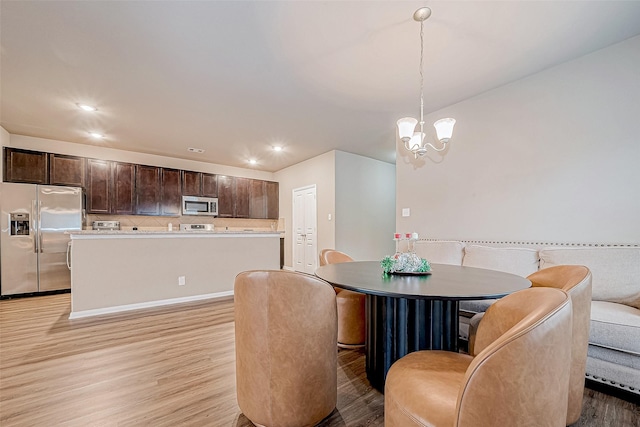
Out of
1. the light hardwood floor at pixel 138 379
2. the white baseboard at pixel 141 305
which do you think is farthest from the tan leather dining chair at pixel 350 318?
the white baseboard at pixel 141 305

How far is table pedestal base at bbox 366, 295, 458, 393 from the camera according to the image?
5.08 feet

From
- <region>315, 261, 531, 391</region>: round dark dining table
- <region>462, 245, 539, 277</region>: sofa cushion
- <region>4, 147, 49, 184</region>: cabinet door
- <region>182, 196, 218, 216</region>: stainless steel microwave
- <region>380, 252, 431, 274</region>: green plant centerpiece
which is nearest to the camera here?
<region>315, 261, 531, 391</region>: round dark dining table

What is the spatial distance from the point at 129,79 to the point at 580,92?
14.4ft

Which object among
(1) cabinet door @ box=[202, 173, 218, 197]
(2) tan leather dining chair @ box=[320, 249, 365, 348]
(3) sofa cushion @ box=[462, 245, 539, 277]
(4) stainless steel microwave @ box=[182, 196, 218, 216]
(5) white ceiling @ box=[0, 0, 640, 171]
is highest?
(5) white ceiling @ box=[0, 0, 640, 171]

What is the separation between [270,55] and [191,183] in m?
4.24

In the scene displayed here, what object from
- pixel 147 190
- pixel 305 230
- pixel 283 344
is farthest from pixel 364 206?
pixel 283 344

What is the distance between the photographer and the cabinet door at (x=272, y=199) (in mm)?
6910

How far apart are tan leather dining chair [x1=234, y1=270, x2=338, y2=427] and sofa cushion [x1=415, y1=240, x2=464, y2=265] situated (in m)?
2.08

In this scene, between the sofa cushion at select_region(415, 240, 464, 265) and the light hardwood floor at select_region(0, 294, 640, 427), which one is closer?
the light hardwood floor at select_region(0, 294, 640, 427)

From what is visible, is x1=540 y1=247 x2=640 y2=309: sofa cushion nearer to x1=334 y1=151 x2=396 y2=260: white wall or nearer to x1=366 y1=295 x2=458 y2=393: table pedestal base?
x1=366 y1=295 x2=458 y2=393: table pedestal base

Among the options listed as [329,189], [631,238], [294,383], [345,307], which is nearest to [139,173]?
[329,189]

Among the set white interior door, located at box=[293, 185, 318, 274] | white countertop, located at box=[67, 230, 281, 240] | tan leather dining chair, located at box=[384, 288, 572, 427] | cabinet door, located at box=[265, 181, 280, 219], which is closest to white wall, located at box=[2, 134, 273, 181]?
cabinet door, located at box=[265, 181, 280, 219]

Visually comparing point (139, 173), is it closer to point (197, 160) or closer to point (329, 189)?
point (197, 160)

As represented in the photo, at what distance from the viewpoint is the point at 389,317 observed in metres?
1.62
